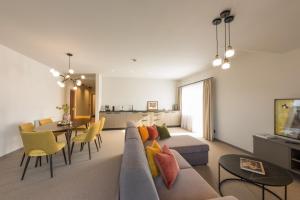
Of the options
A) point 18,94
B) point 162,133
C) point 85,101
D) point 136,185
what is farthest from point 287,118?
point 85,101

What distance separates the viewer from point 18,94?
138 inches

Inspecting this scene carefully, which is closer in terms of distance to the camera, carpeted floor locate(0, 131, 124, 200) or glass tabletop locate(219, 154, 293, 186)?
glass tabletop locate(219, 154, 293, 186)

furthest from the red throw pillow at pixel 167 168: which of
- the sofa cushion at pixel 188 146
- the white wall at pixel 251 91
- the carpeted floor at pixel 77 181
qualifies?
the white wall at pixel 251 91

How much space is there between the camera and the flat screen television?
2504mm

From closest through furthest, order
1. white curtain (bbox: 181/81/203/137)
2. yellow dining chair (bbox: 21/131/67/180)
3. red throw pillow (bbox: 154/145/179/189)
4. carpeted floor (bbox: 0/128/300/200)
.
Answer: red throw pillow (bbox: 154/145/179/189)
carpeted floor (bbox: 0/128/300/200)
yellow dining chair (bbox: 21/131/67/180)
white curtain (bbox: 181/81/203/137)

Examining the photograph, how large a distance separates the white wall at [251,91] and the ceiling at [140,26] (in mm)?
384

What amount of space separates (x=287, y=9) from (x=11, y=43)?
4.75 m

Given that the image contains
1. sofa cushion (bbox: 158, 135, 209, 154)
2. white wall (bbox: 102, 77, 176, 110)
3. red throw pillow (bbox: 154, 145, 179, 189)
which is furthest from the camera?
white wall (bbox: 102, 77, 176, 110)

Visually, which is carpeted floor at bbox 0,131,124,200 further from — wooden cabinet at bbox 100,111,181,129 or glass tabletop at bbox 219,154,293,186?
wooden cabinet at bbox 100,111,181,129

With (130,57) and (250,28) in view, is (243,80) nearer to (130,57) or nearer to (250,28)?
(250,28)

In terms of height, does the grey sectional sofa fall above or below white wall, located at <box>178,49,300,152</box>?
below

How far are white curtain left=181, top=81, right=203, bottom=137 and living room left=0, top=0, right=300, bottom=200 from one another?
1.53ft

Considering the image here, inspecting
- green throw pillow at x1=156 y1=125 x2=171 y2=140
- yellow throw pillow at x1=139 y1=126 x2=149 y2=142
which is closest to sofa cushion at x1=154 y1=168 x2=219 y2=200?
yellow throw pillow at x1=139 y1=126 x2=149 y2=142

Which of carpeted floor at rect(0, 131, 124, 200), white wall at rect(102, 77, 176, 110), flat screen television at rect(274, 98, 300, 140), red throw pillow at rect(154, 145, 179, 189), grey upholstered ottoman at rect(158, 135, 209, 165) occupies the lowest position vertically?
carpeted floor at rect(0, 131, 124, 200)
